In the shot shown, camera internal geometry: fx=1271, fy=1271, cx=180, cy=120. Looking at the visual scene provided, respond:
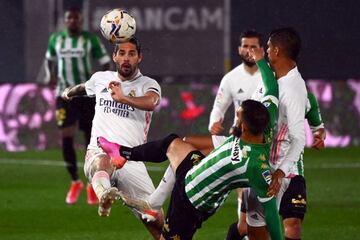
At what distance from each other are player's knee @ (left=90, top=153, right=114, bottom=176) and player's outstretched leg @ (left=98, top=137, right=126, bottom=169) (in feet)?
0.96

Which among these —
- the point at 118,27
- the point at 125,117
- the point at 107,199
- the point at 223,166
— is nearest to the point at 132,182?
the point at 125,117

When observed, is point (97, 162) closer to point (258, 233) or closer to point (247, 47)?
point (258, 233)

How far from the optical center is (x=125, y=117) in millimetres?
11047

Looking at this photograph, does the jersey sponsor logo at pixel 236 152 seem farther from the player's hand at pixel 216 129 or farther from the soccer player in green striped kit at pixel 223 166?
the player's hand at pixel 216 129

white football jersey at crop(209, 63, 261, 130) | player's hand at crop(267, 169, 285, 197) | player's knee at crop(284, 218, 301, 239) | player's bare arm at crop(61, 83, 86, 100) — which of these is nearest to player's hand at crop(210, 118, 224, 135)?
white football jersey at crop(209, 63, 261, 130)

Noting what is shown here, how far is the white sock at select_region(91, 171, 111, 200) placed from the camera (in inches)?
399

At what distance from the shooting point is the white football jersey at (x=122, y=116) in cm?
1098

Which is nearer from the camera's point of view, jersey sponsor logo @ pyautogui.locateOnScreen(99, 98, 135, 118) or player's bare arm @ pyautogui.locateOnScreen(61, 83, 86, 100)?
jersey sponsor logo @ pyautogui.locateOnScreen(99, 98, 135, 118)

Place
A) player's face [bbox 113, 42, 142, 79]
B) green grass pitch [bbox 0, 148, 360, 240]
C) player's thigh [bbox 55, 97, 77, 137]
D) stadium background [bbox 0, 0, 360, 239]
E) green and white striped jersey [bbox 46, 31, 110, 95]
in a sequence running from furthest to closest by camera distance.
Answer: stadium background [bbox 0, 0, 360, 239]
green and white striped jersey [bbox 46, 31, 110, 95]
player's thigh [bbox 55, 97, 77, 137]
green grass pitch [bbox 0, 148, 360, 240]
player's face [bbox 113, 42, 142, 79]

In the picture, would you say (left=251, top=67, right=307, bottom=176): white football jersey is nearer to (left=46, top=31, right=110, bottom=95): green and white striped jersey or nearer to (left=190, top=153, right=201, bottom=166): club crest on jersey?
(left=190, top=153, right=201, bottom=166): club crest on jersey

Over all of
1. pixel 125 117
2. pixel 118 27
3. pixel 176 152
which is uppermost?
pixel 118 27

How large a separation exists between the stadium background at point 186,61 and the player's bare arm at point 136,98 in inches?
322

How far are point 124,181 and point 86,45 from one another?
19.9 ft

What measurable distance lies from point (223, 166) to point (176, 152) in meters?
0.52
